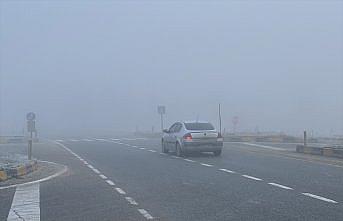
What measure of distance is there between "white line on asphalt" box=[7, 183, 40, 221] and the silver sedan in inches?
425

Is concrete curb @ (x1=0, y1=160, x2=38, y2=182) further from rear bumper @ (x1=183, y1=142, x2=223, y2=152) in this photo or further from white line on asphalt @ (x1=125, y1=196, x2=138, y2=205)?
rear bumper @ (x1=183, y1=142, x2=223, y2=152)

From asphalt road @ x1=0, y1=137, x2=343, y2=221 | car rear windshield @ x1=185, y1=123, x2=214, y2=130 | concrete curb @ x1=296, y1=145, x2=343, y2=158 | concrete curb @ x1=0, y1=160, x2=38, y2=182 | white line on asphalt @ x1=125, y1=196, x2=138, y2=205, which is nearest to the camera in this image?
asphalt road @ x1=0, y1=137, x2=343, y2=221

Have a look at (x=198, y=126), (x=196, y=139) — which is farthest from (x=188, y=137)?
(x=198, y=126)

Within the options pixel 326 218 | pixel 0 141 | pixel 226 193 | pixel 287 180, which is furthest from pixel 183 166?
pixel 0 141

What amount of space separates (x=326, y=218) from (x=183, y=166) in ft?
35.9

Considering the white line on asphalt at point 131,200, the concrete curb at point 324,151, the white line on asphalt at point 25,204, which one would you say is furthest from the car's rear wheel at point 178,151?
the white line on asphalt at point 131,200

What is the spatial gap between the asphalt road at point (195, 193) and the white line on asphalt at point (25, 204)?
0.12 m

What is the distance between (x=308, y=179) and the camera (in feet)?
48.4

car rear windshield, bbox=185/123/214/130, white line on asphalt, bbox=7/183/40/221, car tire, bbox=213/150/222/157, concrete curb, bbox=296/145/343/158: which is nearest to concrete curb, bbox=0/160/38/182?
white line on asphalt, bbox=7/183/40/221

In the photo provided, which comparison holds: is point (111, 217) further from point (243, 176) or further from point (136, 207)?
point (243, 176)

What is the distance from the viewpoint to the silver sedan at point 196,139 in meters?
24.7

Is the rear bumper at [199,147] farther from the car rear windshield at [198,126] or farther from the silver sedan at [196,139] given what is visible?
the car rear windshield at [198,126]

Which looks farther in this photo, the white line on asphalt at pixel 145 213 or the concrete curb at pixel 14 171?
the concrete curb at pixel 14 171

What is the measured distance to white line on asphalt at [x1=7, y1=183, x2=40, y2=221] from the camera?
9953mm
